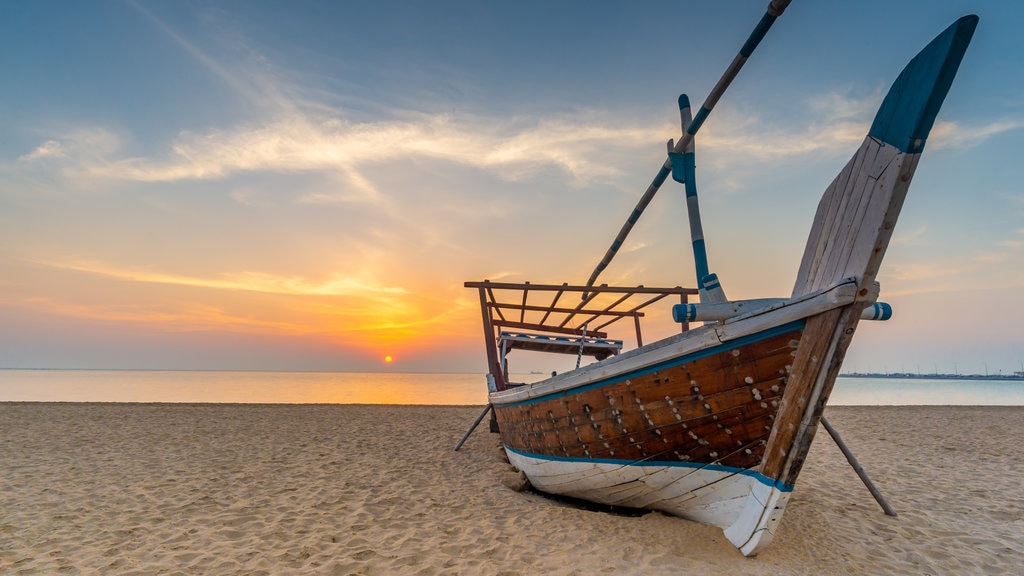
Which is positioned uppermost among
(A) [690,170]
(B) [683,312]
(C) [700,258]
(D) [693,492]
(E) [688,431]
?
(A) [690,170]

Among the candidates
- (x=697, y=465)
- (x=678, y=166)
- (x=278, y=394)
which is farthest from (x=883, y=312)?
(x=278, y=394)

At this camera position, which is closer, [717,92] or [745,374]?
[745,374]

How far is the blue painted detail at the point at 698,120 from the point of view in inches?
176

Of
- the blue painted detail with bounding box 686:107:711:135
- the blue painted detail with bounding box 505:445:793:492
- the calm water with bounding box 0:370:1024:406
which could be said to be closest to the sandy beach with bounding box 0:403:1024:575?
the blue painted detail with bounding box 505:445:793:492

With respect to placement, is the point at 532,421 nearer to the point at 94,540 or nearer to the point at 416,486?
the point at 416,486

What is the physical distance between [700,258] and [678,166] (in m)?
1.24

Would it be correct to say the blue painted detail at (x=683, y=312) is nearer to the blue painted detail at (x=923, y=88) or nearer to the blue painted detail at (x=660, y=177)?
the blue painted detail at (x=923, y=88)

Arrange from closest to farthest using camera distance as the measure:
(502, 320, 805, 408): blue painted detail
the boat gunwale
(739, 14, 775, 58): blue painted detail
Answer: the boat gunwale
(502, 320, 805, 408): blue painted detail
(739, 14, 775, 58): blue painted detail

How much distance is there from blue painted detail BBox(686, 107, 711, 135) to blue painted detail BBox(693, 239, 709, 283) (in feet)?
4.21

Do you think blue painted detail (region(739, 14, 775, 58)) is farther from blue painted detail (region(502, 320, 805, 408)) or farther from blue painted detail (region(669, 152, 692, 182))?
blue painted detail (region(502, 320, 805, 408))

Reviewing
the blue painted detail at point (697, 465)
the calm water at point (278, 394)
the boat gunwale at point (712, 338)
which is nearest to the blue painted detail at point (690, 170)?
the boat gunwale at point (712, 338)

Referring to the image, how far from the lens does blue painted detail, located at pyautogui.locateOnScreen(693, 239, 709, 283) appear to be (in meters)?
3.98

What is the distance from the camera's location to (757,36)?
385 cm

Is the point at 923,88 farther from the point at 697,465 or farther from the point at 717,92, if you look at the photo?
the point at 697,465
